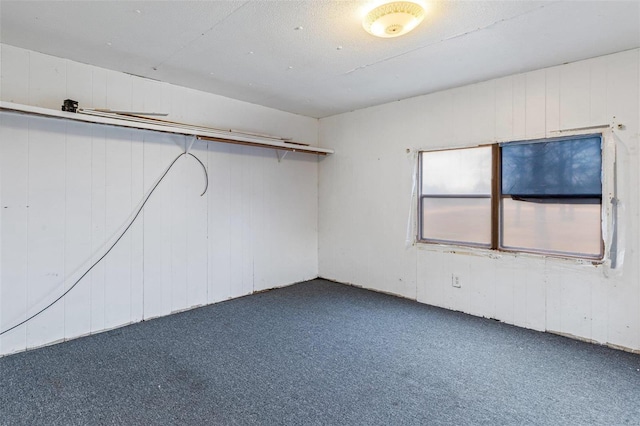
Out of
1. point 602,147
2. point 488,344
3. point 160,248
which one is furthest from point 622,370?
point 160,248

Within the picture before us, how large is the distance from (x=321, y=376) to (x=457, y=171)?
8.76 feet

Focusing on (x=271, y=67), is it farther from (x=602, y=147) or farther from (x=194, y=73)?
(x=602, y=147)

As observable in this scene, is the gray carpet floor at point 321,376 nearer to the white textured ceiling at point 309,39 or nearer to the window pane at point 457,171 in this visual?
the window pane at point 457,171

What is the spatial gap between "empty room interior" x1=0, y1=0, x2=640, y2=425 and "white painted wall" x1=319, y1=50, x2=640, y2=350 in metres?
0.02

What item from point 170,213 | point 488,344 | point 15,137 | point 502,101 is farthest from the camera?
point 170,213

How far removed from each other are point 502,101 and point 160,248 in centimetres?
378

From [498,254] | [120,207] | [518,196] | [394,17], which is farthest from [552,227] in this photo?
[120,207]

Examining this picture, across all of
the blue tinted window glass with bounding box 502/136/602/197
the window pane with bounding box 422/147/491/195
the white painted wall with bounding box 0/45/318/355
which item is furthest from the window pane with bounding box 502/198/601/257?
the white painted wall with bounding box 0/45/318/355

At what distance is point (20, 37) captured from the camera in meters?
2.56

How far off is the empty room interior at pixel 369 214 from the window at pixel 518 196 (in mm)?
19

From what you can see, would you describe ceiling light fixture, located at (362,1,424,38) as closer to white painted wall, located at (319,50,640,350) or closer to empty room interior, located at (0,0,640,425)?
empty room interior, located at (0,0,640,425)

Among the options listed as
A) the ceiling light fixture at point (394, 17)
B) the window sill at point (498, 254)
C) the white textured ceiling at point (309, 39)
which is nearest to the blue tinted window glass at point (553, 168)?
the window sill at point (498, 254)

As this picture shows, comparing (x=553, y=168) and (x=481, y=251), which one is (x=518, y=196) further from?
(x=481, y=251)

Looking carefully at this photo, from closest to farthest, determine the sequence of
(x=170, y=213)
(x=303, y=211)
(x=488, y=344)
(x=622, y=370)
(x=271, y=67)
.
→ (x=622, y=370) < (x=488, y=344) < (x=271, y=67) < (x=170, y=213) < (x=303, y=211)
